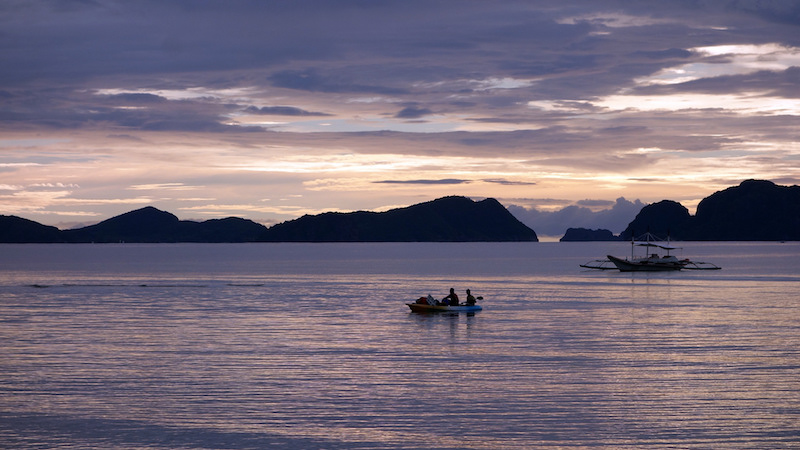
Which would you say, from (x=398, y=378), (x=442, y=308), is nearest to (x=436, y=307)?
(x=442, y=308)

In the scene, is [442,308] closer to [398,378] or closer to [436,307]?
[436,307]

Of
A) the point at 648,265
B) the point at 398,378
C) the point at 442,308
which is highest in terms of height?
the point at 648,265

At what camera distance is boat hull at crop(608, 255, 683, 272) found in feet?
528

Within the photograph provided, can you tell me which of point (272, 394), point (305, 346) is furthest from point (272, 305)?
point (272, 394)

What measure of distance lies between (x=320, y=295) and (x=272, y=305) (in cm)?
1516

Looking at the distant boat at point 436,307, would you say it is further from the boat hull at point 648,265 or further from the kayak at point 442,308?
the boat hull at point 648,265

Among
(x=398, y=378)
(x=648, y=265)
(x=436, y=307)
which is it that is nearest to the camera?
(x=398, y=378)

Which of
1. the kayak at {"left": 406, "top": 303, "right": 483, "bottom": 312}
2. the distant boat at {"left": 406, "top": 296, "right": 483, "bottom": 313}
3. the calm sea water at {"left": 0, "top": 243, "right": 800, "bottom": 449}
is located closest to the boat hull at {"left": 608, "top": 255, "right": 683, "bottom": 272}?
the calm sea water at {"left": 0, "top": 243, "right": 800, "bottom": 449}

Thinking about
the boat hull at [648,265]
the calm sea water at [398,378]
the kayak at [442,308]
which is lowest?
the calm sea water at [398,378]

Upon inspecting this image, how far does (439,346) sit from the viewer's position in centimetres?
4866

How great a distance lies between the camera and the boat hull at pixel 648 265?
161 meters

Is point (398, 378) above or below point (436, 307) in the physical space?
below

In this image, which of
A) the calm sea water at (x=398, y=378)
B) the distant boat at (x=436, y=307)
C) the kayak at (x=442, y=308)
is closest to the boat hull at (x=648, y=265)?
the calm sea water at (x=398, y=378)

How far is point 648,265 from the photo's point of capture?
16238 centimetres
